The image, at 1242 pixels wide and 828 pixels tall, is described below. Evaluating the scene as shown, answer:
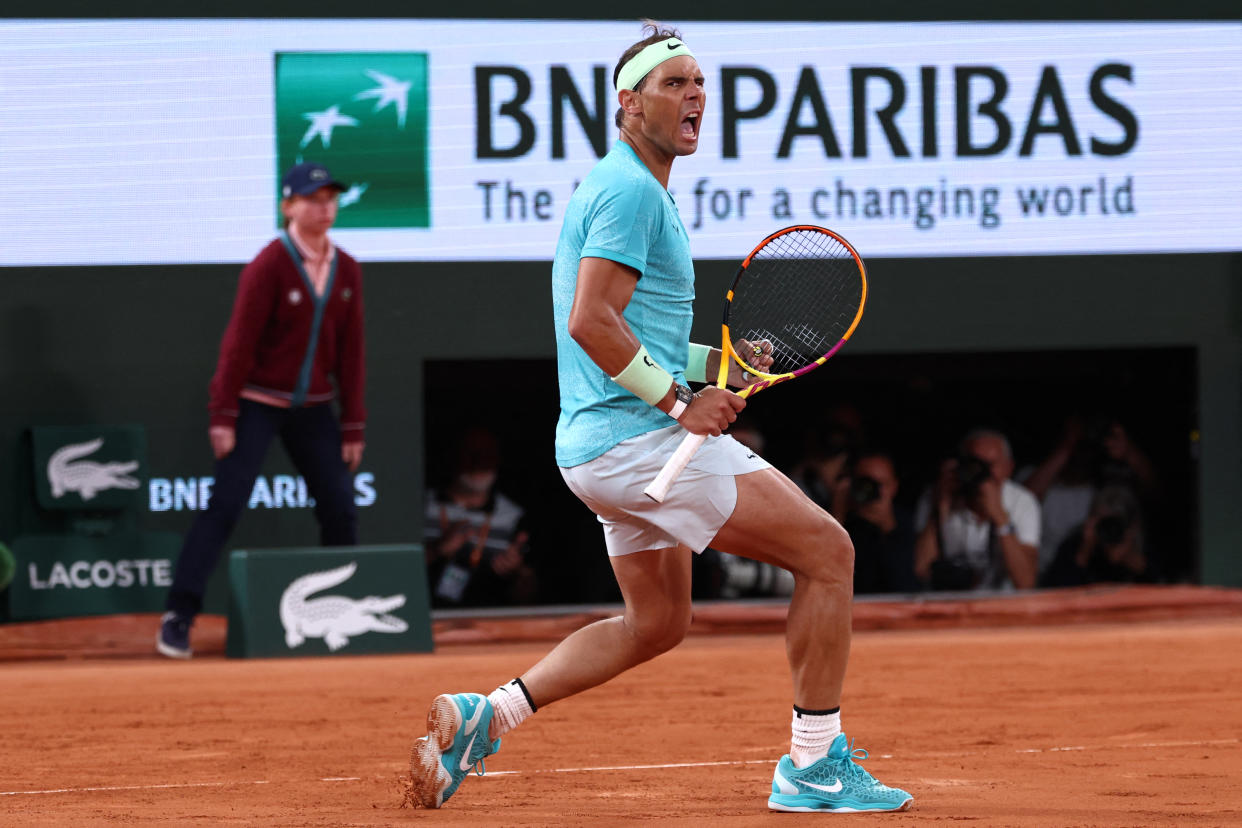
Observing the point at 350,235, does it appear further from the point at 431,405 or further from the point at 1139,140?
the point at 1139,140

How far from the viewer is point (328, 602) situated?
8.52 m

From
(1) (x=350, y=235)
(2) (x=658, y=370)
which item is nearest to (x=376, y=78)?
(1) (x=350, y=235)

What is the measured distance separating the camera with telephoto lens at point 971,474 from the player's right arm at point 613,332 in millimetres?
6708

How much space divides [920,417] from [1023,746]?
6.94m

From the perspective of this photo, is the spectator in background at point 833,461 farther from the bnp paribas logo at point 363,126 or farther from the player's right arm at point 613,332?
the player's right arm at point 613,332

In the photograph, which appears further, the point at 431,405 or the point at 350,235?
the point at 431,405

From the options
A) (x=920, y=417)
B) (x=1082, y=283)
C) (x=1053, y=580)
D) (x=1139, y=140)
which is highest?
(x=1139, y=140)

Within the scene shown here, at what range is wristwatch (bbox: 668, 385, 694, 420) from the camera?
4047mm

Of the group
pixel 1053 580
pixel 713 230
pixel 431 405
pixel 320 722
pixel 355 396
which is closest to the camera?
pixel 320 722

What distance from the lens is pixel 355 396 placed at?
9.06 m

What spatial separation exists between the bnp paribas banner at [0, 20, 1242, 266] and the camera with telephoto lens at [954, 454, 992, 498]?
4.28 feet

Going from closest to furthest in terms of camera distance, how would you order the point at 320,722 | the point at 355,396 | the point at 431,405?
the point at 320,722 → the point at 355,396 → the point at 431,405

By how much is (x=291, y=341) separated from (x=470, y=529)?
198cm

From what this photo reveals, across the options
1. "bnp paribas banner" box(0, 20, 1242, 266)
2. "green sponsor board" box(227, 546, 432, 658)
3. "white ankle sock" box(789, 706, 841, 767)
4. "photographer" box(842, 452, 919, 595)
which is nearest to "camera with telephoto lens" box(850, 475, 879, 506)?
"photographer" box(842, 452, 919, 595)
